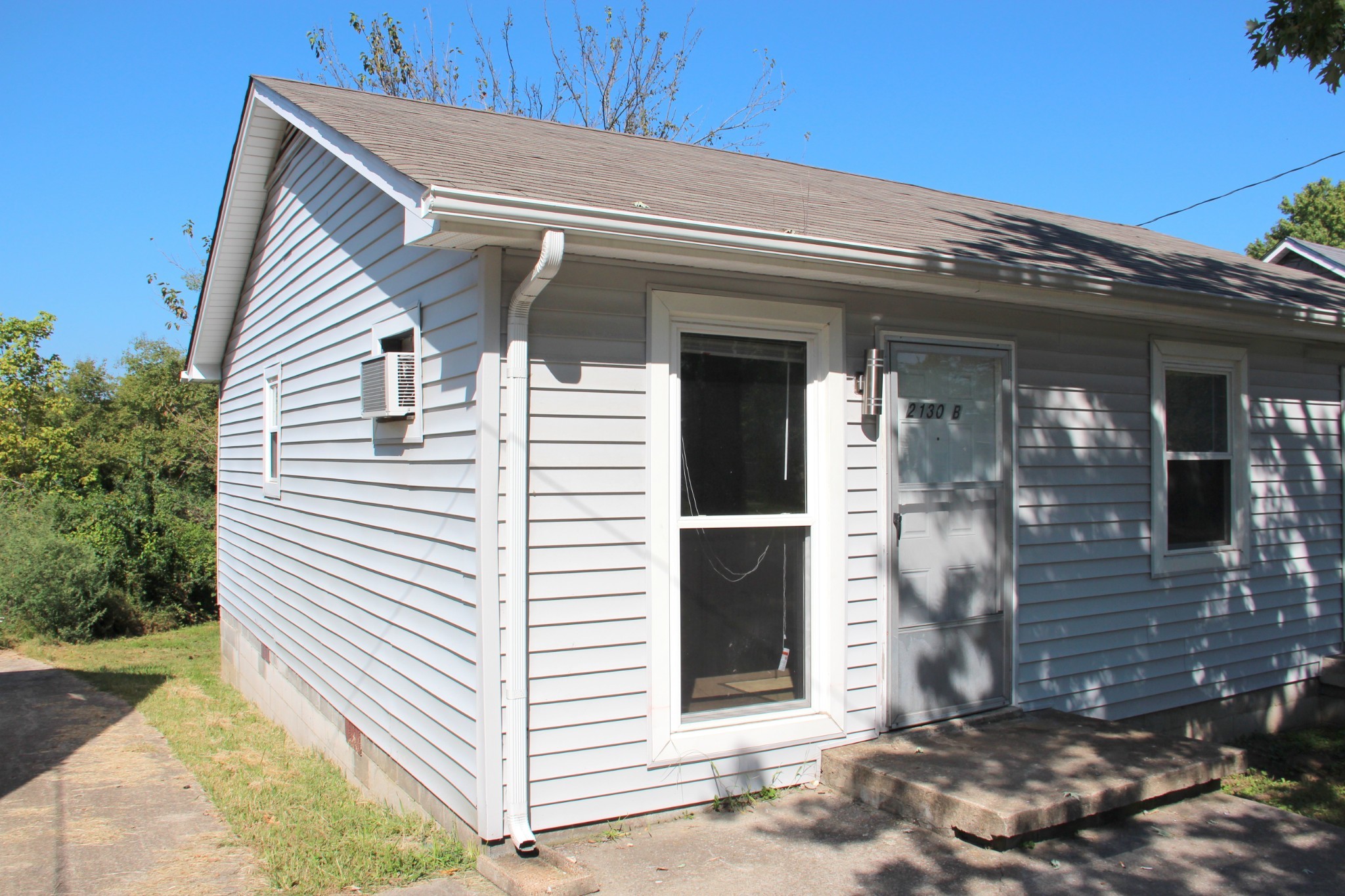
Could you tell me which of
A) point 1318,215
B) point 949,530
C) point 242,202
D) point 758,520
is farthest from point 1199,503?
point 1318,215

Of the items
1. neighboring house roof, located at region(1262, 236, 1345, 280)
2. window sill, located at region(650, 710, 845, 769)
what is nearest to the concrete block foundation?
window sill, located at region(650, 710, 845, 769)

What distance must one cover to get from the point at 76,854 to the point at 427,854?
203 centimetres

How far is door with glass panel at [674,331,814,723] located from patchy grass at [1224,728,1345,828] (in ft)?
9.45

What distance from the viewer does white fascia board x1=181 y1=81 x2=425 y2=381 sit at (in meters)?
5.63

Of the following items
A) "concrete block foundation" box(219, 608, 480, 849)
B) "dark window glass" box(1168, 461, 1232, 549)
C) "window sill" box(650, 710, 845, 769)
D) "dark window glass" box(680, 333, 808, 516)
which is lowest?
"concrete block foundation" box(219, 608, 480, 849)

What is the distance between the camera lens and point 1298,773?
635 centimetres

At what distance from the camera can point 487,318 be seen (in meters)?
4.13

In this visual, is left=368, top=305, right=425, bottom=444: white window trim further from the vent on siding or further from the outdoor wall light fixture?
the outdoor wall light fixture

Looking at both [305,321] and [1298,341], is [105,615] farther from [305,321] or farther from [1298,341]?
[1298,341]

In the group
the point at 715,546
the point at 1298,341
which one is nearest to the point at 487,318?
the point at 715,546

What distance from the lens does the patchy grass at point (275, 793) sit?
13.9 ft

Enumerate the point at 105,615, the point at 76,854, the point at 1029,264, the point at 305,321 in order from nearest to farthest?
1. the point at 76,854
2. the point at 1029,264
3. the point at 305,321
4. the point at 105,615

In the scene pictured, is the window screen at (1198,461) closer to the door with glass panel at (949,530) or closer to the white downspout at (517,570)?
the door with glass panel at (949,530)

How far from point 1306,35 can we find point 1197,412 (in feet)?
8.29
